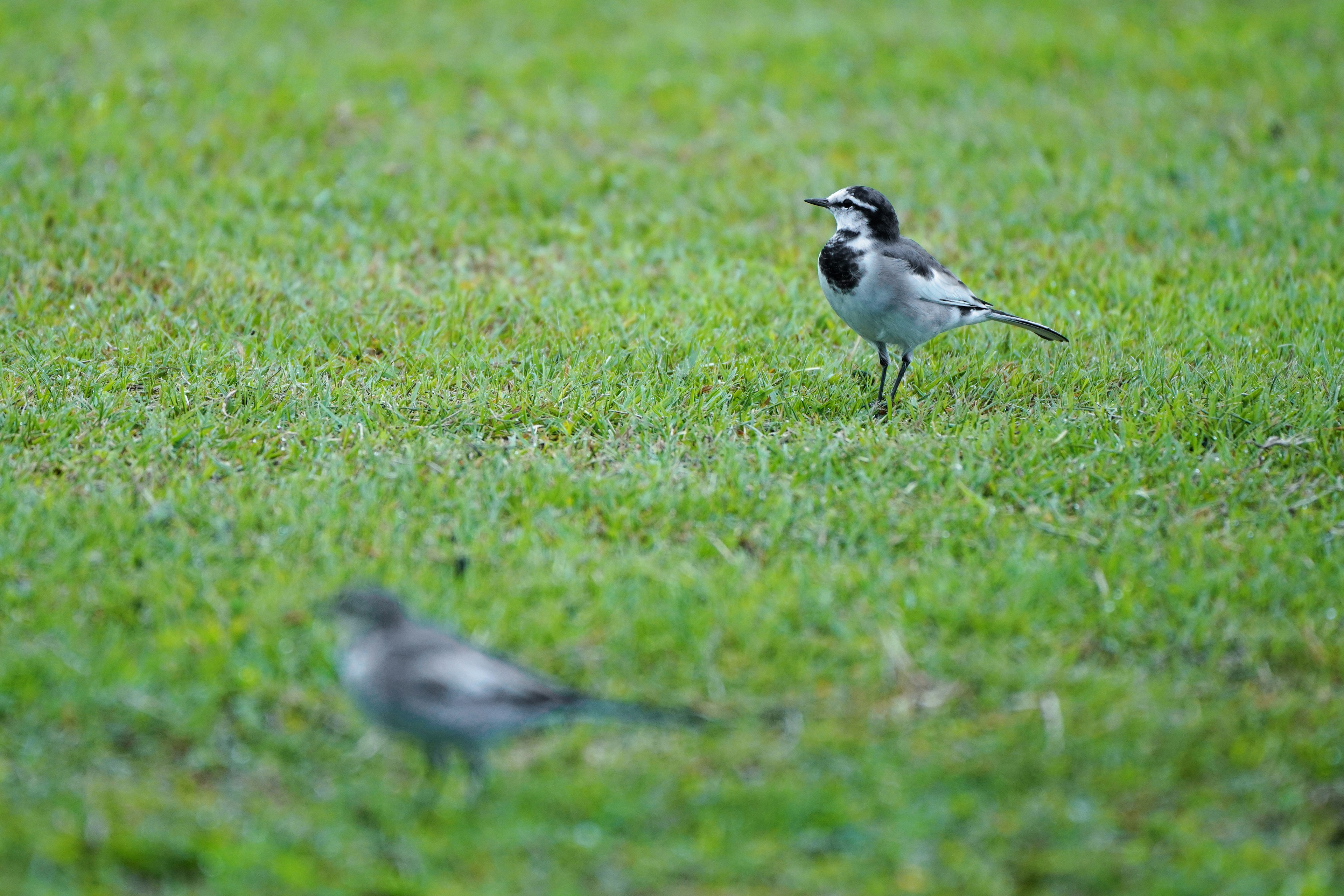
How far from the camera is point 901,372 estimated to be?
6.03 m

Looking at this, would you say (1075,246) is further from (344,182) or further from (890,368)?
(344,182)

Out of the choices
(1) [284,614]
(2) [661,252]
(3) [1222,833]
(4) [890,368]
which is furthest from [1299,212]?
(1) [284,614]

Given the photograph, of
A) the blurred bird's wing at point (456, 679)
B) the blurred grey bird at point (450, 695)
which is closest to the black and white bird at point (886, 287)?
the blurred grey bird at point (450, 695)

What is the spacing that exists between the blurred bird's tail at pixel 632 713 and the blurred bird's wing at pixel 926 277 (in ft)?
9.06

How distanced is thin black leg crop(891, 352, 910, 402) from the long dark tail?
432 mm

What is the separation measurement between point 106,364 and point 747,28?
755cm

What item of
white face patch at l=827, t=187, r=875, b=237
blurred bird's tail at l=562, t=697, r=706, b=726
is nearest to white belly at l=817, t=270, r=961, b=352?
white face patch at l=827, t=187, r=875, b=237

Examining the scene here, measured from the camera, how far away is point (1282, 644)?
165 inches

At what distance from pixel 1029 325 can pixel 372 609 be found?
12.1 ft

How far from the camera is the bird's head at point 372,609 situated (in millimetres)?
3561

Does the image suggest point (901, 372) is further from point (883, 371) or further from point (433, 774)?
point (433, 774)

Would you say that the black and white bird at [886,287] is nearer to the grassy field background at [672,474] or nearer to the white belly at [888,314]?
the white belly at [888,314]

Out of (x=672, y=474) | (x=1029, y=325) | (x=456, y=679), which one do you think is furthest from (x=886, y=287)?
(x=456, y=679)

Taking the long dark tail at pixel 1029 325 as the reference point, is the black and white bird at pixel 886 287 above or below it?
above
